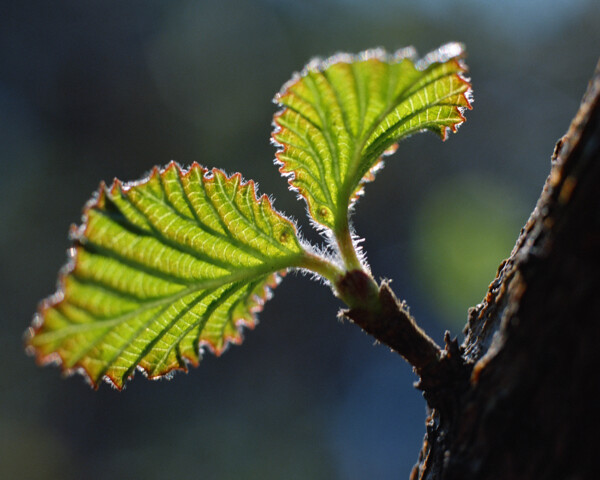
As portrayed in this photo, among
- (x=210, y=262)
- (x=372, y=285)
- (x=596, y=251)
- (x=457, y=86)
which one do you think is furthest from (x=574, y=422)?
(x=210, y=262)

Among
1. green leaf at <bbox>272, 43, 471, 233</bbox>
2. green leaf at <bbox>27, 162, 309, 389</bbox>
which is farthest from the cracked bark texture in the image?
green leaf at <bbox>27, 162, 309, 389</bbox>

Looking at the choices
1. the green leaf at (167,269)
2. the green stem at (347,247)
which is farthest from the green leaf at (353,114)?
the green leaf at (167,269)

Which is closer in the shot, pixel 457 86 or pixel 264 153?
pixel 457 86

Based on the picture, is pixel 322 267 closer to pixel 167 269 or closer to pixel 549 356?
pixel 167 269

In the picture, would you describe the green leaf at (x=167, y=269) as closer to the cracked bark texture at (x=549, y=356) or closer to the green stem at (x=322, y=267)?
the green stem at (x=322, y=267)

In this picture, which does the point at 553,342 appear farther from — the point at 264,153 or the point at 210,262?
the point at 264,153

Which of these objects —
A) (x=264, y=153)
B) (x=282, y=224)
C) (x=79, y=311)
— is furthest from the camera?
(x=264, y=153)
